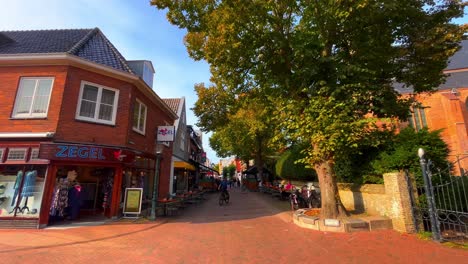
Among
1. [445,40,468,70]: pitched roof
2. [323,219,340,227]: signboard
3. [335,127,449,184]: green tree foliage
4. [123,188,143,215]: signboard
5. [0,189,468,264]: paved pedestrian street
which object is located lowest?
[0,189,468,264]: paved pedestrian street

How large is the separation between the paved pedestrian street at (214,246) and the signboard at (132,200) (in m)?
1.60

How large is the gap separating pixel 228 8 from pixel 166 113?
11319 millimetres

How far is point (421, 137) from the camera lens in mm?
9430

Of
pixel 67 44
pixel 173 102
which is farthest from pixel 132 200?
pixel 173 102

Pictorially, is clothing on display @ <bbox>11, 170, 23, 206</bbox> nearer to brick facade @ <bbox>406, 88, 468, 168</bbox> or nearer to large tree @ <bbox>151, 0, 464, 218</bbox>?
large tree @ <bbox>151, 0, 464, 218</bbox>

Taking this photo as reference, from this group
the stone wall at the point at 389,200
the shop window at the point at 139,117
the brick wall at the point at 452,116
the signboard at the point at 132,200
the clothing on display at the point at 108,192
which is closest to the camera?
the stone wall at the point at 389,200

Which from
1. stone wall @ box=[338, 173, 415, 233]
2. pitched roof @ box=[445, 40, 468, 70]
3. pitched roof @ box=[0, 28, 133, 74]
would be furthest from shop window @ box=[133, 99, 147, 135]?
pitched roof @ box=[445, 40, 468, 70]

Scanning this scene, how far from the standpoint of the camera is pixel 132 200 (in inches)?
453

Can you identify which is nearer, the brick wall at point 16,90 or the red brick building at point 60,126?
the red brick building at point 60,126

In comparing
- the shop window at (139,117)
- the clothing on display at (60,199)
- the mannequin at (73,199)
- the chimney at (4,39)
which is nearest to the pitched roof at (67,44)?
the chimney at (4,39)

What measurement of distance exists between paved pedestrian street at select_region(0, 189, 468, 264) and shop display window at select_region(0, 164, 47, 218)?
1008 millimetres

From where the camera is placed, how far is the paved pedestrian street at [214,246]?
5.98 metres

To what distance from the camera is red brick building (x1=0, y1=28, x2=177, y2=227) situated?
9836mm

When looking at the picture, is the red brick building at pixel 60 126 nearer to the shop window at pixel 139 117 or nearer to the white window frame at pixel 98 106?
the white window frame at pixel 98 106
